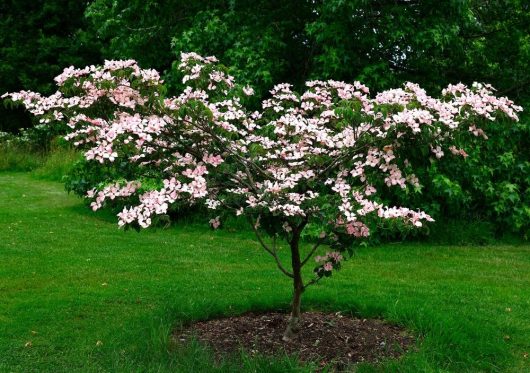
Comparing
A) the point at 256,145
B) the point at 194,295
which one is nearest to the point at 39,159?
the point at 194,295

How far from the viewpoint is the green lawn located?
389cm

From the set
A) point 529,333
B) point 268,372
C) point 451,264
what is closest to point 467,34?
point 451,264

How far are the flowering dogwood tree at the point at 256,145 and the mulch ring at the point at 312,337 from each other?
1.63 ft

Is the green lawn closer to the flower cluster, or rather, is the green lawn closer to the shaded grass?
the flower cluster

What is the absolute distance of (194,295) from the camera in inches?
207

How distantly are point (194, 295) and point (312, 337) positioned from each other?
137 centimetres

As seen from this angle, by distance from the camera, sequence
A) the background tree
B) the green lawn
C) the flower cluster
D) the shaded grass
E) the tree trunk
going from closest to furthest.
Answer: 1. the flower cluster
2. the green lawn
3. the tree trunk
4. the shaded grass
5. the background tree

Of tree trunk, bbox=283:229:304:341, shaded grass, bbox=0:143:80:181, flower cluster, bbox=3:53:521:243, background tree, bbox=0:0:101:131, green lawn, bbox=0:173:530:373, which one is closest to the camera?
flower cluster, bbox=3:53:521:243

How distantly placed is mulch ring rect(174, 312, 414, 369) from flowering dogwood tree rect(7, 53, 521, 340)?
19.5 inches

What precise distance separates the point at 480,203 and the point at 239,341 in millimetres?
5292

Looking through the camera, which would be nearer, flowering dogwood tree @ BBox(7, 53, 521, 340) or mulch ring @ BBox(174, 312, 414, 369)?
flowering dogwood tree @ BBox(7, 53, 521, 340)

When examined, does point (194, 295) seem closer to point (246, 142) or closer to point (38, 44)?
point (246, 142)

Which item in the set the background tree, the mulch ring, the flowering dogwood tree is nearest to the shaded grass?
the background tree

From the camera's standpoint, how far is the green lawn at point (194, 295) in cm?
389
